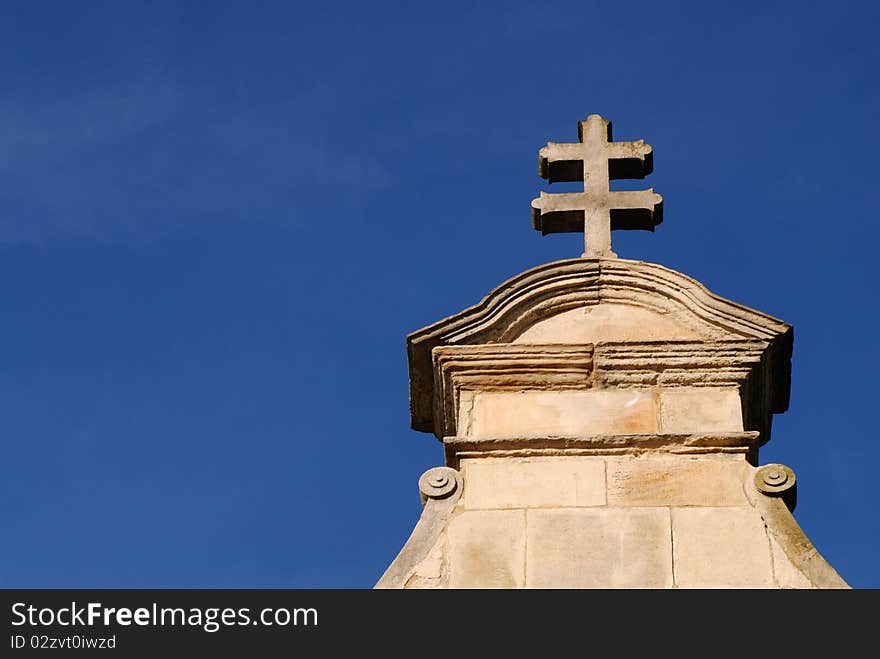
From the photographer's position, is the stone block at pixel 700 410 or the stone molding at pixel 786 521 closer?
the stone molding at pixel 786 521

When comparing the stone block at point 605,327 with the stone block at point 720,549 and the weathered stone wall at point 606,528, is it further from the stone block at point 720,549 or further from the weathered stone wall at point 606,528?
the stone block at point 720,549

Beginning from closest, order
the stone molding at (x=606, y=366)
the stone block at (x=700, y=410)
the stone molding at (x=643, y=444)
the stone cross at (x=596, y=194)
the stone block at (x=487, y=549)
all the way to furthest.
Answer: the stone block at (x=487, y=549) < the stone molding at (x=643, y=444) < the stone block at (x=700, y=410) < the stone molding at (x=606, y=366) < the stone cross at (x=596, y=194)

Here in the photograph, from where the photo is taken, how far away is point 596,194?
12203 mm

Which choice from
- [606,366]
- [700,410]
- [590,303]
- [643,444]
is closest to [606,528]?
[643,444]

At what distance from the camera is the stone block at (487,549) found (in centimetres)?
995

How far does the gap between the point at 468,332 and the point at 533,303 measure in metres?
0.35

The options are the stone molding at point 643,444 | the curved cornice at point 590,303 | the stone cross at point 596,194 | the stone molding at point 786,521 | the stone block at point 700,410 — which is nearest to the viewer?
the stone molding at point 786,521

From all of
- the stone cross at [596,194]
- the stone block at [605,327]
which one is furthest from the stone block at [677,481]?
the stone cross at [596,194]

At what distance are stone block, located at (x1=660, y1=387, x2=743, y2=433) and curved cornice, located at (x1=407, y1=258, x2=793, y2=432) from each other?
0.34 m

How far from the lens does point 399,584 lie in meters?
9.98

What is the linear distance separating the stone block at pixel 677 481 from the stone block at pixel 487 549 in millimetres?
431
